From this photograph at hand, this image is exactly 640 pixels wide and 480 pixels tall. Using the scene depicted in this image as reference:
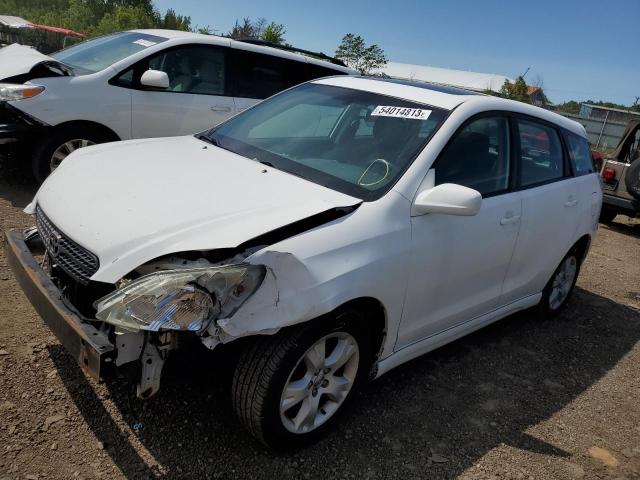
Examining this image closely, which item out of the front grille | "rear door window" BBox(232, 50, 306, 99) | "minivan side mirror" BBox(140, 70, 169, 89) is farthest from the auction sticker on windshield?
"rear door window" BBox(232, 50, 306, 99)

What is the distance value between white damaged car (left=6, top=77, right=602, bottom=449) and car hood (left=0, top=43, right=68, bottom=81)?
260cm

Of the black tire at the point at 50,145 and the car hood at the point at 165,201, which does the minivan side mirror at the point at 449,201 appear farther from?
the black tire at the point at 50,145

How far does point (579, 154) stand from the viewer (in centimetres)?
457

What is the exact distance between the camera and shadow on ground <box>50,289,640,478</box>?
2480mm

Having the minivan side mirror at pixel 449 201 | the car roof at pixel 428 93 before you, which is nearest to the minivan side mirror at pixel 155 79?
the car roof at pixel 428 93

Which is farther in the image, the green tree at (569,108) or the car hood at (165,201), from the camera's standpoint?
the green tree at (569,108)

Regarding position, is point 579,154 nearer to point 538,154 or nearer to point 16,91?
point 538,154

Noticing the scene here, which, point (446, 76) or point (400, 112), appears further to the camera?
point (446, 76)

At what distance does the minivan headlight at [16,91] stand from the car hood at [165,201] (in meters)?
2.37

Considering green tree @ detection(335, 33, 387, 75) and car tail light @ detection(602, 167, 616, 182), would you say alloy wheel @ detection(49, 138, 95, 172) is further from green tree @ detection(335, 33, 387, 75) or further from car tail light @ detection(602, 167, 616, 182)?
green tree @ detection(335, 33, 387, 75)

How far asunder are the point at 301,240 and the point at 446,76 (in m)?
58.4

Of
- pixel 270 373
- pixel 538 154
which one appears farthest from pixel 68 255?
pixel 538 154

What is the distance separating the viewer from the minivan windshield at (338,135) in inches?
114

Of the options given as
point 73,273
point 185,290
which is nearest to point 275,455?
point 185,290
